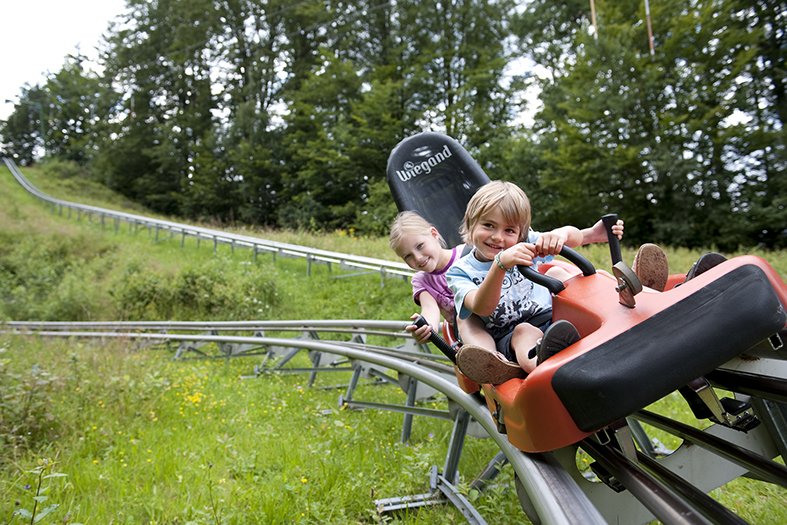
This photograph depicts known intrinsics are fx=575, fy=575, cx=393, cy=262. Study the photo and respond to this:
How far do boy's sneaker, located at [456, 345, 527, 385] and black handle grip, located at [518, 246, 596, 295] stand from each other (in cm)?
27

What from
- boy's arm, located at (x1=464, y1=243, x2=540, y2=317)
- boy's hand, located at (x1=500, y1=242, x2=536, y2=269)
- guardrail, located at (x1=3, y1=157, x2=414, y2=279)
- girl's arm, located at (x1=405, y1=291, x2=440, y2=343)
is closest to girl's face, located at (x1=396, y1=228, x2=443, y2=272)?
girl's arm, located at (x1=405, y1=291, x2=440, y2=343)

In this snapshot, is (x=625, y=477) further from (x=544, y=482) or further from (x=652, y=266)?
(x=652, y=266)

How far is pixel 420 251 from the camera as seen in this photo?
289cm

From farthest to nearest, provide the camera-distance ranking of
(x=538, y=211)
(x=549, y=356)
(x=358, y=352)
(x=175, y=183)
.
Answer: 1. (x=175, y=183)
2. (x=538, y=211)
3. (x=358, y=352)
4. (x=549, y=356)

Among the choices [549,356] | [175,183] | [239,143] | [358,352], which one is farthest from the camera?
[175,183]

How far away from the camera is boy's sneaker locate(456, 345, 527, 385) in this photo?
180 cm

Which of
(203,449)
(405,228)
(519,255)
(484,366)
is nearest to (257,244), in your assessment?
(203,449)

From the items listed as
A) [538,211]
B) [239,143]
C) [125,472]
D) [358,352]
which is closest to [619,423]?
[358,352]

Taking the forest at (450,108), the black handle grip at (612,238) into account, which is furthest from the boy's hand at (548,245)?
the forest at (450,108)

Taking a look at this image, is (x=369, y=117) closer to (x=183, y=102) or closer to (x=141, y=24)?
(x=183, y=102)

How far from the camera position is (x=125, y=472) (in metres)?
3.00

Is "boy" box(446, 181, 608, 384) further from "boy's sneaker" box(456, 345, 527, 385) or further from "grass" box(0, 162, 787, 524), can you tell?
"grass" box(0, 162, 787, 524)

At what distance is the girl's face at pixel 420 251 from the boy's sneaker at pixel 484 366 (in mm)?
1075

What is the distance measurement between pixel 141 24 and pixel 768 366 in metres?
42.1
